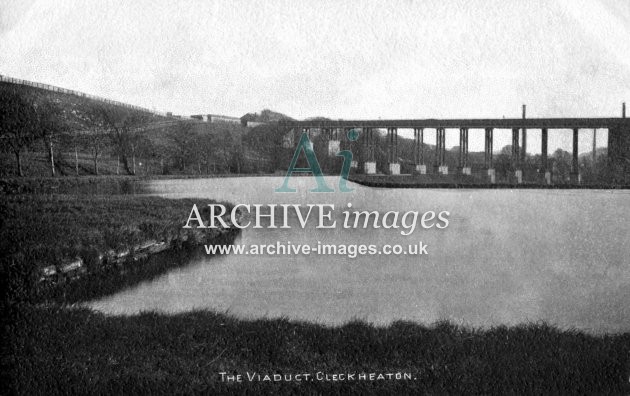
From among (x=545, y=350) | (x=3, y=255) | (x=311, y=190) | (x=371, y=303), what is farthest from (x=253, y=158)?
(x=545, y=350)

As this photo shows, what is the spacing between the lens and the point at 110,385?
4.32 m

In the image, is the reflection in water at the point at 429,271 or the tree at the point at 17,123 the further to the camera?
the reflection in water at the point at 429,271

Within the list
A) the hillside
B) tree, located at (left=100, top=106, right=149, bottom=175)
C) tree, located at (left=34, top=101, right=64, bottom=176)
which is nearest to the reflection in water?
the hillside

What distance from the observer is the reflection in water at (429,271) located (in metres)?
5.91

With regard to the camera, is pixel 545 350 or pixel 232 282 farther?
pixel 232 282

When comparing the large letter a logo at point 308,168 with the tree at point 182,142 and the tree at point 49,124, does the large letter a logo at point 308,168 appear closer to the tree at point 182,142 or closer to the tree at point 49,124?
the tree at point 182,142

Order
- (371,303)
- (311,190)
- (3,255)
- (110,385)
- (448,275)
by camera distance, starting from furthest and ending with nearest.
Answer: (448,275)
(371,303)
(311,190)
(3,255)
(110,385)

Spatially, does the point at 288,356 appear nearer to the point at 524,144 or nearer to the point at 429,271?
the point at 429,271

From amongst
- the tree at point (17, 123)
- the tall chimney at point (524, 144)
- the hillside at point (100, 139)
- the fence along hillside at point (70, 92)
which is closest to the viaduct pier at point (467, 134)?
the tall chimney at point (524, 144)

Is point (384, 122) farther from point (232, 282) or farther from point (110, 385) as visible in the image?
point (110, 385)

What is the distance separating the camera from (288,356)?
478 centimetres

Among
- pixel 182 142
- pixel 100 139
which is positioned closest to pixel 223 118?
pixel 182 142

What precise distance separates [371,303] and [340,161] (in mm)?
1696

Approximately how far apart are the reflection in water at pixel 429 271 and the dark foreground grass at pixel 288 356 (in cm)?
63
